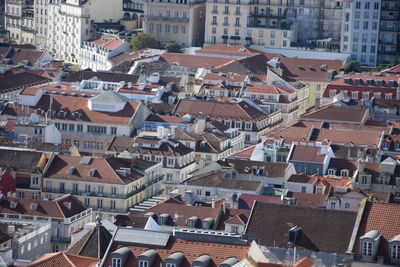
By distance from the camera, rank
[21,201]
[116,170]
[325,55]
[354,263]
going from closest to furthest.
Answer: [354,263]
[21,201]
[116,170]
[325,55]

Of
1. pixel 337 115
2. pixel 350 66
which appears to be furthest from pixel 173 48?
pixel 337 115

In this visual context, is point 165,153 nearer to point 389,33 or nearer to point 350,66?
point 350,66

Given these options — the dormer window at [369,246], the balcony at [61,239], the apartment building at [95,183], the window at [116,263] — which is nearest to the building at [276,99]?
the apartment building at [95,183]

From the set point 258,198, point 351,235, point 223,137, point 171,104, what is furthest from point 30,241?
point 171,104

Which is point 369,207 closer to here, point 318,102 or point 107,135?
point 107,135

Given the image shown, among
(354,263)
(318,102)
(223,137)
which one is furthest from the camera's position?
(318,102)

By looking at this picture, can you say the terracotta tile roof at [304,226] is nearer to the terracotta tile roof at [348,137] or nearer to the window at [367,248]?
the window at [367,248]
